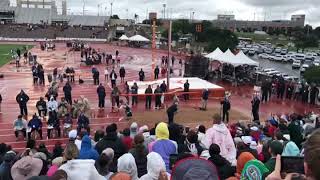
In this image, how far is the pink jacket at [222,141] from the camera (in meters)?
8.38

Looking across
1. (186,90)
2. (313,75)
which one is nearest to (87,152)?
(186,90)

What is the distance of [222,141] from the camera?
849 centimetres

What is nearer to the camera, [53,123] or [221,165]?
[221,165]

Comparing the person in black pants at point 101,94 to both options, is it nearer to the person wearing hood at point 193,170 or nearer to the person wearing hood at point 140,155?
the person wearing hood at point 140,155

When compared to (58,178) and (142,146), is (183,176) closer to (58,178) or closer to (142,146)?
(58,178)

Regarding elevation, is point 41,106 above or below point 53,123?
above

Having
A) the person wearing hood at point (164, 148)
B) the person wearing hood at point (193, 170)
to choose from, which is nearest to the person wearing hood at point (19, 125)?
the person wearing hood at point (164, 148)

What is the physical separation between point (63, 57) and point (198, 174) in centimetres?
4957

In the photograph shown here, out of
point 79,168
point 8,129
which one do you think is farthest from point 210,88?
point 79,168

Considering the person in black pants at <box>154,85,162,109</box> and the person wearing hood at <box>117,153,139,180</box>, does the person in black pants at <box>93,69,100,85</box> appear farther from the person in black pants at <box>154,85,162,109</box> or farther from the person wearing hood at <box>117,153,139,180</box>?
the person wearing hood at <box>117,153,139,180</box>

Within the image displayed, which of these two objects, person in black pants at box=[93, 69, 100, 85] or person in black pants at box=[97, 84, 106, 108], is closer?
person in black pants at box=[97, 84, 106, 108]

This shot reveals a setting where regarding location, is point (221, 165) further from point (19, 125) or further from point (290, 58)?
point (290, 58)

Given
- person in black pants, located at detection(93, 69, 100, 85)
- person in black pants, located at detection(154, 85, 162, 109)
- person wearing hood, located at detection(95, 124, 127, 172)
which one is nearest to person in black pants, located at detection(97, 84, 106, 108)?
person in black pants, located at detection(154, 85, 162, 109)

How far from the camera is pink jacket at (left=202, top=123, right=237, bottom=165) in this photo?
838cm
